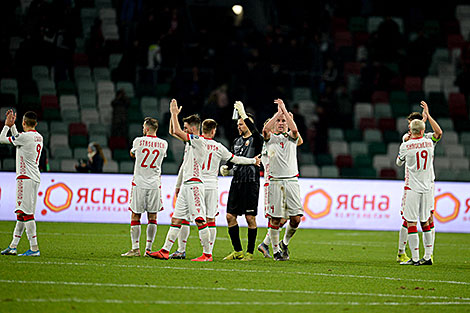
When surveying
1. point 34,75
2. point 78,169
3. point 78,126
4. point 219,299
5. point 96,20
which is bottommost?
point 219,299

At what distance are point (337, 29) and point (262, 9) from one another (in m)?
2.98

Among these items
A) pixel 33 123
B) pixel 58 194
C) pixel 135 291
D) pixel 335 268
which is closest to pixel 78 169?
pixel 58 194

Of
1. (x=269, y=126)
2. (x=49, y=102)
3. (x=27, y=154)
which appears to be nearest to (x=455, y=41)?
(x=49, y=102)

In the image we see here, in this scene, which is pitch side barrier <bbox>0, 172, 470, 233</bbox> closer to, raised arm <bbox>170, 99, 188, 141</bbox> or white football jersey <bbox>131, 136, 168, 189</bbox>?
white football jersey <bbox>131, 136, 168, 189</bbox>

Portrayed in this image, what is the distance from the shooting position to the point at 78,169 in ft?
67.0

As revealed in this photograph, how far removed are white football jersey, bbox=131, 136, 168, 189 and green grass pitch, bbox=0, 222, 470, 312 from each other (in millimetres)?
1258

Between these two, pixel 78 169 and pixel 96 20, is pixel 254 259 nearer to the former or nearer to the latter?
pixel 78 169

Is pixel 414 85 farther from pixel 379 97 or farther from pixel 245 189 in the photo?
pixel 245 189

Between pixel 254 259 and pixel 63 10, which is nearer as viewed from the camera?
pixel 254 259

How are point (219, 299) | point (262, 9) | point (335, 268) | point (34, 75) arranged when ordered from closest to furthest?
point (219, 299) → point (335, 268) → point (34, 75) → point (262, 9)

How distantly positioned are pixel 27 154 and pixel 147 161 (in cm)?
189

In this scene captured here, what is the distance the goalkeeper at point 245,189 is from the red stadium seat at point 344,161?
12.0m

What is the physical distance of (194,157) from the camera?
11859mm

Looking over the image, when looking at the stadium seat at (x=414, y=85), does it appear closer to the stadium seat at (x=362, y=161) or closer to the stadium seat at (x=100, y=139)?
the stadium seat at (x=362, y=161)
